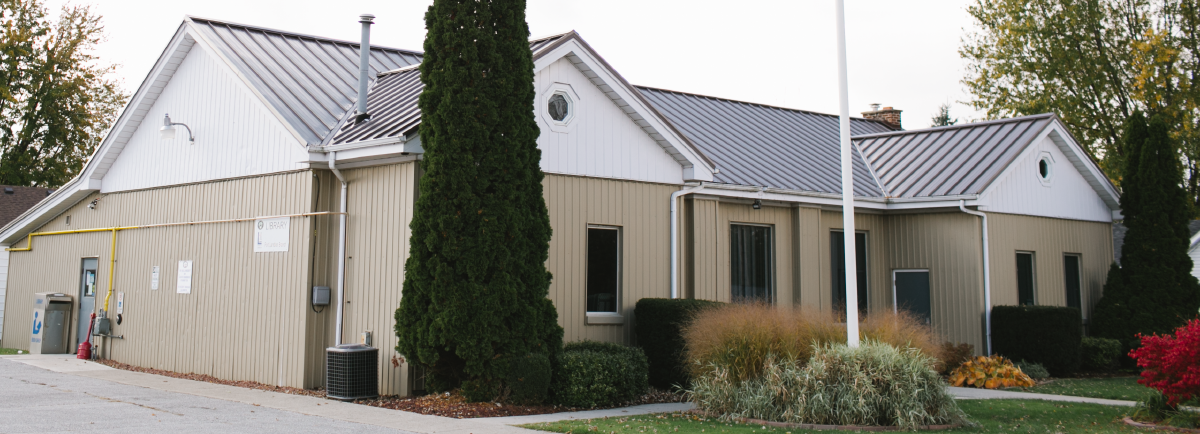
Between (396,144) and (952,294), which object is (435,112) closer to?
(396,144)

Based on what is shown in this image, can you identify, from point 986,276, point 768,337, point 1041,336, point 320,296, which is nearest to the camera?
point 768,337

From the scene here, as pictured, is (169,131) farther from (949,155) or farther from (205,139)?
(949,155)

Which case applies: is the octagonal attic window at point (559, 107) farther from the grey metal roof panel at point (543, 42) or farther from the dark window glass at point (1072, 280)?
the dark window glass at point (1072, 280)

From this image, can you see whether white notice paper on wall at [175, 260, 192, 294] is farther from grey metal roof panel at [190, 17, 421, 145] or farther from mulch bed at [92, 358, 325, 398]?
grey metal roof panel at [190, 17, 421, 145]

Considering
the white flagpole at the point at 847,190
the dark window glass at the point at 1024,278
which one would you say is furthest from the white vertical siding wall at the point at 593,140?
the dark window glass at the point at 1024,278

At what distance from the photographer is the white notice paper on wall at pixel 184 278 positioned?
15088 mm

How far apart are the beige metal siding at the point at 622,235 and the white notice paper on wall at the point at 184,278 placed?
633 centimetres

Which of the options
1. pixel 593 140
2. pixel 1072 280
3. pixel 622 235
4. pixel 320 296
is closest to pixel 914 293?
pixel 1072 280

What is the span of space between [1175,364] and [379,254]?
9.33 metres

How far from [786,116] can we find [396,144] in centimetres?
1252

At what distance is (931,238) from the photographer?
17438 millimetres

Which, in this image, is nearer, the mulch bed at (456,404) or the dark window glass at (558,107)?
the mulch bed at (456,404)

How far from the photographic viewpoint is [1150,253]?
59.6 ft

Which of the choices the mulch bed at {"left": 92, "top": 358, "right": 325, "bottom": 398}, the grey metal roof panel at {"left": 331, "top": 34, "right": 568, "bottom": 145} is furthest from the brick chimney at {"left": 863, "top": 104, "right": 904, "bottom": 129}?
the mulch bed at {"left": 92, "top": 358, "right": 325, "bottom": 398}
